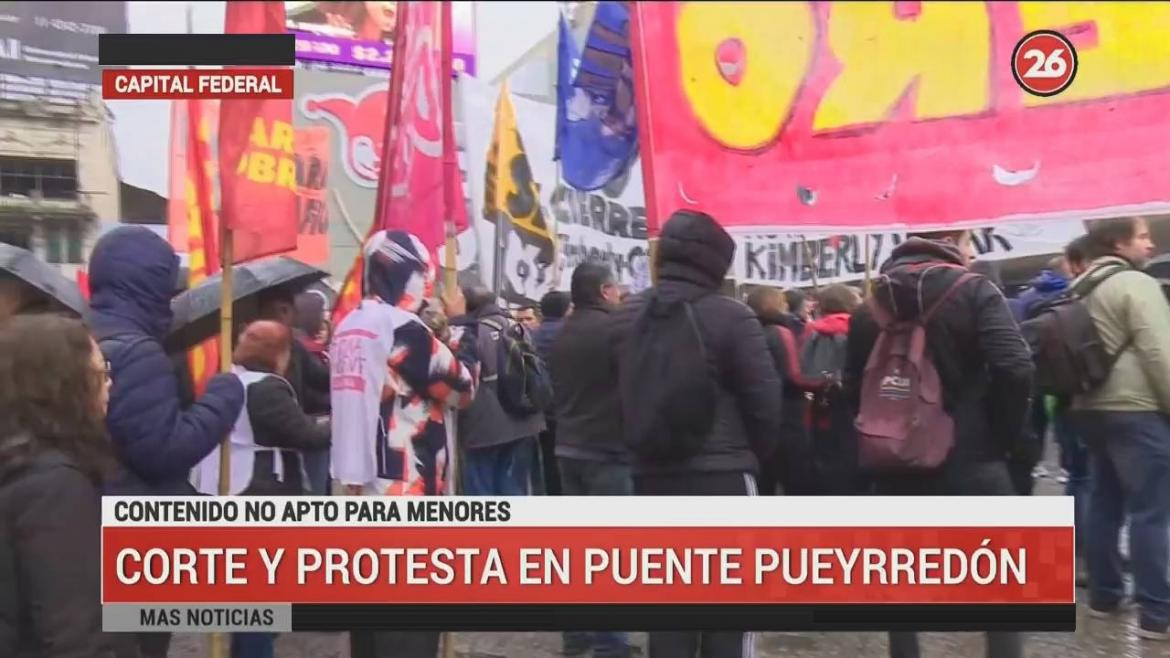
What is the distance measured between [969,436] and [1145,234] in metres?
0.76

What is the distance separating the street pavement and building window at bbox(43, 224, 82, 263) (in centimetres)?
112

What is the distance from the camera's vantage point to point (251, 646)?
12.7 feet

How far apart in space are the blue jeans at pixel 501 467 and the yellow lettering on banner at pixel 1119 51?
2515 millimetres

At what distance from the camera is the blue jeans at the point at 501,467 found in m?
4.55

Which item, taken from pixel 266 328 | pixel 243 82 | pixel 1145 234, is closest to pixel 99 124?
pixel 243 82

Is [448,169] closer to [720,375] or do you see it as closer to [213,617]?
[720,375]

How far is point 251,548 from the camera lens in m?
2.79

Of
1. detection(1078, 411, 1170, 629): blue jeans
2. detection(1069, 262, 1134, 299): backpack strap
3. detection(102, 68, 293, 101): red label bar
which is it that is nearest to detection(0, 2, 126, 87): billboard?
detection(102, 68, 293, 101): red label bar

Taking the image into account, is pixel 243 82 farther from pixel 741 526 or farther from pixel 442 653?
pixel 442 653

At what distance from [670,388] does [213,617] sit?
1353 millimetres

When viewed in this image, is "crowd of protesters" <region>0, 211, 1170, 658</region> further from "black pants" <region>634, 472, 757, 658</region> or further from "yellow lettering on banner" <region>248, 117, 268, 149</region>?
"yellow lettering on banner" <region>248, 117, 268, 149</region>

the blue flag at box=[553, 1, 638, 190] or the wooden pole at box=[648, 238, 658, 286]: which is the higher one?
the blue flag at box=[553, 1, 638, 190]

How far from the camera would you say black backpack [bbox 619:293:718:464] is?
10.6ft

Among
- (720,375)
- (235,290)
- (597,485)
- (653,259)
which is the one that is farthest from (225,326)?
(597,485)
